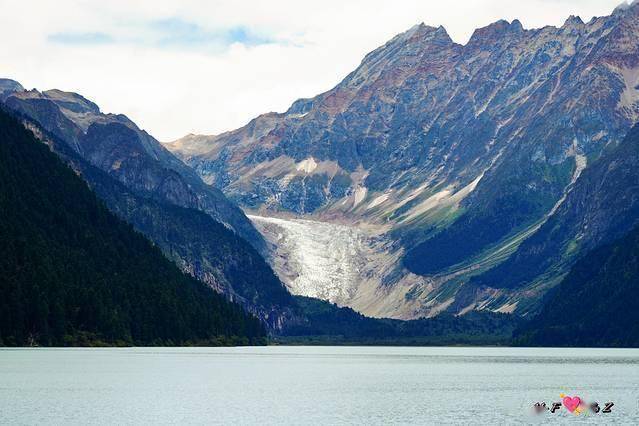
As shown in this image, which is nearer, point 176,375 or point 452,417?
point 452,417

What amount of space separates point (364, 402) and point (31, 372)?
51978mm

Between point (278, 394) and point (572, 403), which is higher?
point (278, 394)

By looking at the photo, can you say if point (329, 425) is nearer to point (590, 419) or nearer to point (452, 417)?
point (452, 417)

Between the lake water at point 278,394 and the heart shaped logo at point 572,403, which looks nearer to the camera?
the lake water at point 278,394

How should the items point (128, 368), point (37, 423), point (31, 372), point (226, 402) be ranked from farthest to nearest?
1. point (128, 368)
2. point (31, 372)
3. point (226, 402)
4. point (37, 423)

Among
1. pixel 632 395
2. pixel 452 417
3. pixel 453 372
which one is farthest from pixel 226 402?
pixel 453 372

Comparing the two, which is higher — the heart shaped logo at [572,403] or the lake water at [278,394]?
the lake water at [278,394]

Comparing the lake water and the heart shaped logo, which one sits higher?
the lake water

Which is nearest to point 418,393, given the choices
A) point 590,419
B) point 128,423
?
point 590,419

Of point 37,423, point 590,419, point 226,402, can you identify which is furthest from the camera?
point 226,402

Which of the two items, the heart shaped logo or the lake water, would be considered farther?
the heart shaped logo

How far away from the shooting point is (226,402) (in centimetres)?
12438

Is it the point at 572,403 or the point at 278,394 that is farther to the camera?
the point at 278,394

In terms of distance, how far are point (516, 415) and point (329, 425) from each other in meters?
20.4
